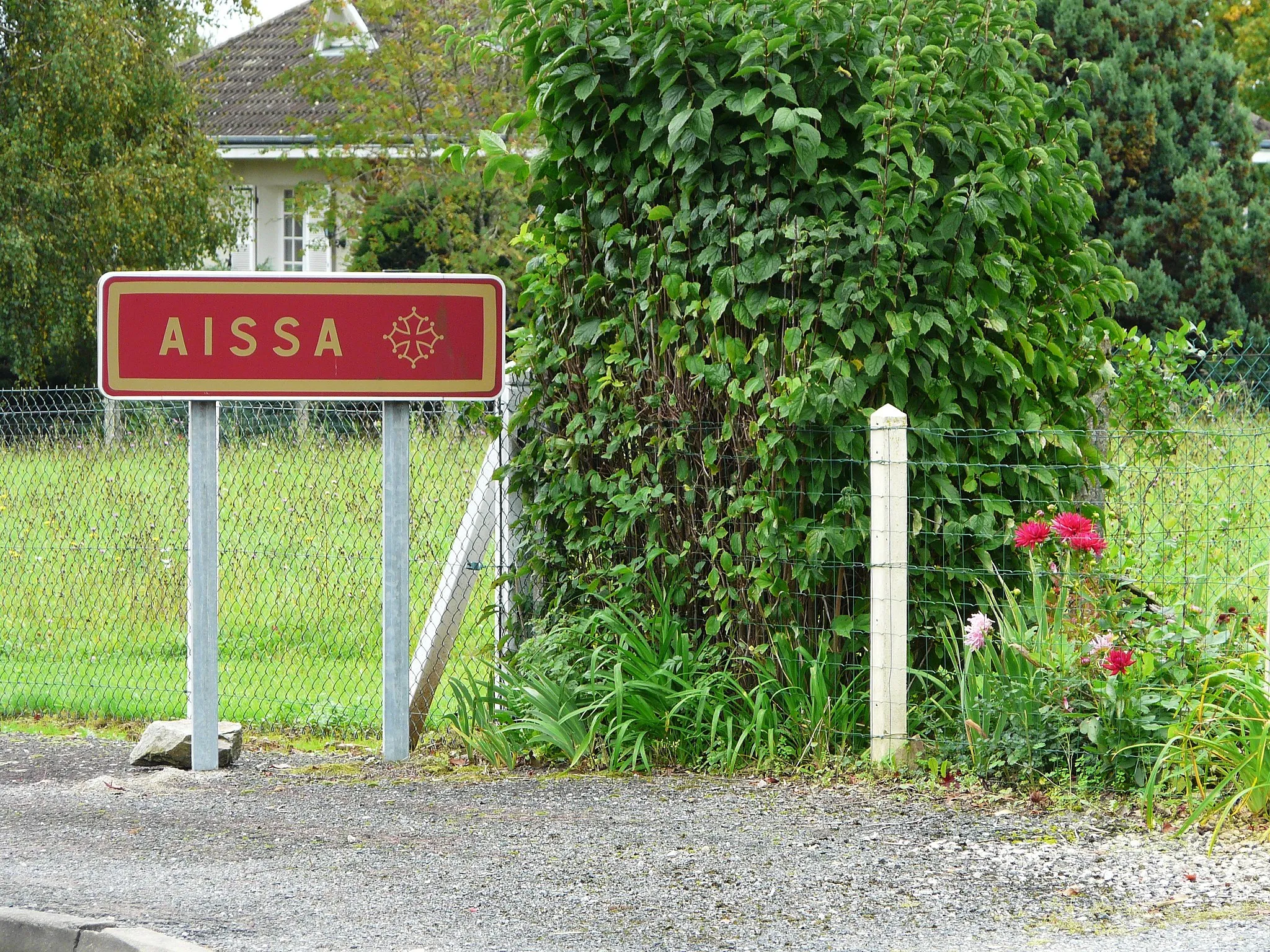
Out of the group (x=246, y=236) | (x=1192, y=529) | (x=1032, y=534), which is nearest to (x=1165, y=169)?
(x=1192, y=529)

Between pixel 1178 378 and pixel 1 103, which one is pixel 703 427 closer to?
pixel 1178 378

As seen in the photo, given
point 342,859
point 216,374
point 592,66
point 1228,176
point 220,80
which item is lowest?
point 342,859

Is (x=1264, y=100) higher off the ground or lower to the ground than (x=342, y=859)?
higher

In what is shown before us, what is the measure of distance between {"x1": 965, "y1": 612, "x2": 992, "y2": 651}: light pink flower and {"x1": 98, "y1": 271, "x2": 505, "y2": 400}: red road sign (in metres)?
2.17

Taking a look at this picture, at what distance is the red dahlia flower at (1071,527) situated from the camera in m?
5.10

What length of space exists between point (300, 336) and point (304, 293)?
0.18 meters

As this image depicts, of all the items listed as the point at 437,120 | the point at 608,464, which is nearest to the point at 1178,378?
the point at 608,464

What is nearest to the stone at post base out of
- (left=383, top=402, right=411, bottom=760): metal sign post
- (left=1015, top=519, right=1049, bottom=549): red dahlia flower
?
(left=383, top=402, right=411, bottom=760): metal sign post

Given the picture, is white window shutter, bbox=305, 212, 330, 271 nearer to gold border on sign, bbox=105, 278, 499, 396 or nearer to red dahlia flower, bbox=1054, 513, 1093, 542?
gold border on sign, bbox=105, 278, 499, 396

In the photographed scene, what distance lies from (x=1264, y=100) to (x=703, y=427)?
32.2 meters

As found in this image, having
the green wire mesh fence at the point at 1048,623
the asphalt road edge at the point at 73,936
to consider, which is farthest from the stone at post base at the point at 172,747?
the green wire mesh fence at the point at 1048,623

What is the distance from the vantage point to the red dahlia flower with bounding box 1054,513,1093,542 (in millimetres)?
5098

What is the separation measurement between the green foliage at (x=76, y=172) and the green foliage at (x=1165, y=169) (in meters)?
13.0

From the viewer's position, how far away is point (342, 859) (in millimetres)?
4480
